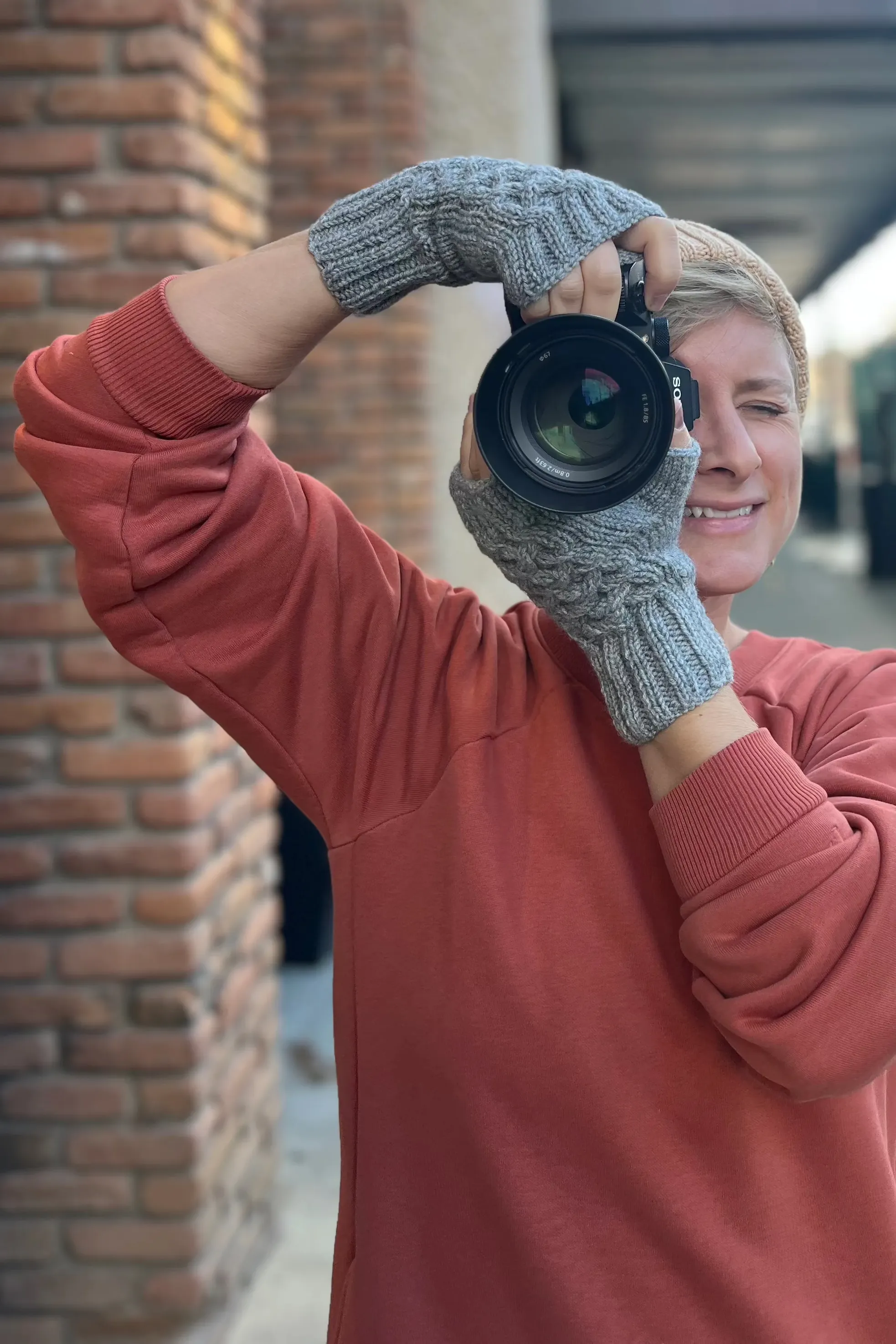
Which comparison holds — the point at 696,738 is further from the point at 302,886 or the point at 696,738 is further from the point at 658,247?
the point at 302,886

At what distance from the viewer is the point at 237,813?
7.57ft

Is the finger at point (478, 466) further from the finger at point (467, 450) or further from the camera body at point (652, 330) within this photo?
the camera body at point (652, 330)

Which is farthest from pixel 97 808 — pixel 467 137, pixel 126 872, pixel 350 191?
pixel 467 137

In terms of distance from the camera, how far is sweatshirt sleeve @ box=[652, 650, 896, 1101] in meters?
0.91

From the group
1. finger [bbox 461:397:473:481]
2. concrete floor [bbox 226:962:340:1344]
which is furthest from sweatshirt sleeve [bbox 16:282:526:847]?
concrete floor [bbox 226:962:340:1344]

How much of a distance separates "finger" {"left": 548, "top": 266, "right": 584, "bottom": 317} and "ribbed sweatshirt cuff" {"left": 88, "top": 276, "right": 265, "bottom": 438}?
259 millimetres

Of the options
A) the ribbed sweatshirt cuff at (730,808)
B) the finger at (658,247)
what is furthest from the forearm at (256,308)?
the ribbed sweatshirt cuff at (730,808)

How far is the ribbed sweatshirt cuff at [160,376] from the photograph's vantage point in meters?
1.01

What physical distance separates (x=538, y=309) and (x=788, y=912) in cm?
48

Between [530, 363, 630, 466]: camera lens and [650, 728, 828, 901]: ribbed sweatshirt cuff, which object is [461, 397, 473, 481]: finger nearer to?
[530, 363, 630, 466]: camera lens

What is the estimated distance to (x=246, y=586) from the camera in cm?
106

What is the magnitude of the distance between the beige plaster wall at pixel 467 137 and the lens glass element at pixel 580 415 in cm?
312

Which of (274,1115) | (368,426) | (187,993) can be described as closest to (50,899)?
(187,993)

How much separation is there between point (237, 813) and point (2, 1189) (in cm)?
71
